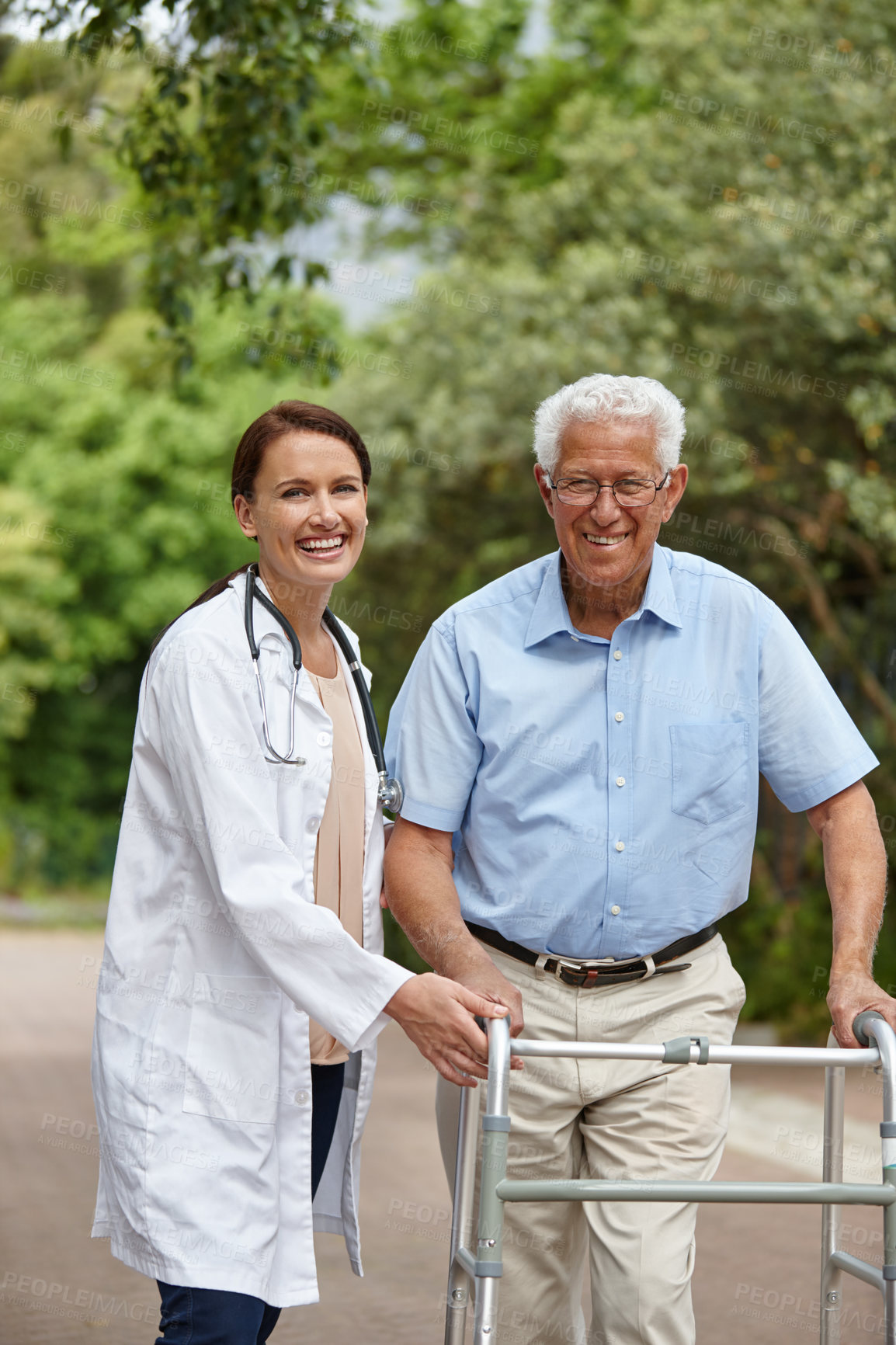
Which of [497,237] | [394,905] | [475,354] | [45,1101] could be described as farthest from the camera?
[497,237]

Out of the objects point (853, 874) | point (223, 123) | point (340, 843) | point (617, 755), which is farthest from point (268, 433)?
point (223, 123)

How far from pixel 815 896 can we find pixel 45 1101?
4.95 m

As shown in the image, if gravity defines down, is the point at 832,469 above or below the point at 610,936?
above

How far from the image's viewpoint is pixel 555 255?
1241 cm

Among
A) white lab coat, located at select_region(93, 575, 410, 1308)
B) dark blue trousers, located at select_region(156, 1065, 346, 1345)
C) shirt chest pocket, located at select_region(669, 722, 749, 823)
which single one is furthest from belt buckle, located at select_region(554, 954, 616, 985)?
dark blue trousers, located at select_region(156, 1065, 346, 1345)

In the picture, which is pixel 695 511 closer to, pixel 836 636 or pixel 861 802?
pixel 836 636

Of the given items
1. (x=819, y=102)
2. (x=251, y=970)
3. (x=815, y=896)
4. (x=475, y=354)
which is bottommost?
(x=815, y=896)

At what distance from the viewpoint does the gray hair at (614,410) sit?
3.07 metres

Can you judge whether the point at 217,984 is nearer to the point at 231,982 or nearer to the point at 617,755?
the point at 231,982

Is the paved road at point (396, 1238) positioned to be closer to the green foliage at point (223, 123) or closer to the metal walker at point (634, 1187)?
the metal walker at point (634, 1187)

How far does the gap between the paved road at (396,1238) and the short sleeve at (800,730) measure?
8.61ft

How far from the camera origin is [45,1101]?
356 inches

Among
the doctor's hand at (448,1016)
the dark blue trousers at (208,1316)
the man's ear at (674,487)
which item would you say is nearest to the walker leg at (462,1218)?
the doctor's hand at (448,1016)

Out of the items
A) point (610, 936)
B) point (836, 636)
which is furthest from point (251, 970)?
point (836, 636)
